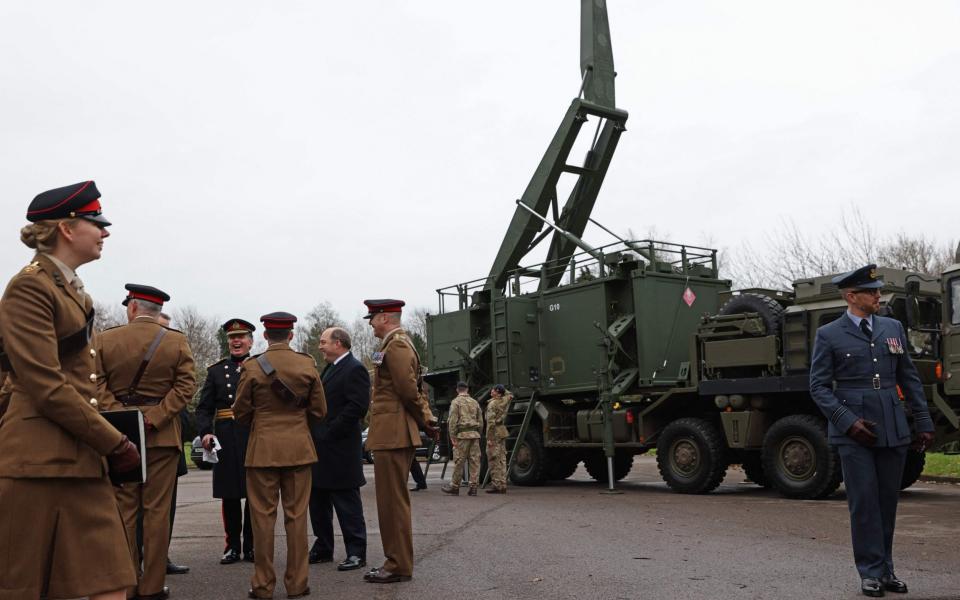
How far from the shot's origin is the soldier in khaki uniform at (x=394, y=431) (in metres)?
6.52

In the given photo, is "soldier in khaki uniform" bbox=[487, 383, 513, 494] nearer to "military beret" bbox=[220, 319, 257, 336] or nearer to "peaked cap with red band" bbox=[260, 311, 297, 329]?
"military beret" bbox=[220, 319, 257, 336]

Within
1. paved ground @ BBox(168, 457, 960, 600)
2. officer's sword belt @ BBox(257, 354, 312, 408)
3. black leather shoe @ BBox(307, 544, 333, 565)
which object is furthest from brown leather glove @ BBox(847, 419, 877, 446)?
black leather shoe @ BBox(307, 544, 333, 565)

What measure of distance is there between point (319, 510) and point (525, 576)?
1811mm

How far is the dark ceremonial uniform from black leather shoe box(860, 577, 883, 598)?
441 centimetres

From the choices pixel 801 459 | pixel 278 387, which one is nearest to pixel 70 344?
pixel 278 387

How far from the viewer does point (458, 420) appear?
15633mm

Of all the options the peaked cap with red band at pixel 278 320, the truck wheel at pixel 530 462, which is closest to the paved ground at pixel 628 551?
the peaked cap with red band at pixel 278 320

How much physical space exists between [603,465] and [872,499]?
12.0 meters

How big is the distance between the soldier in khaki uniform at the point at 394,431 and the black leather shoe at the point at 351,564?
58cm

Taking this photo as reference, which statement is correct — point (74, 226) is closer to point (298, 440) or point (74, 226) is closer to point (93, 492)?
point (93, 492)

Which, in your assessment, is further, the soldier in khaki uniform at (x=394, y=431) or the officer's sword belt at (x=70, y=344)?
the soldier in khaki uniform at (x=394, y=431)

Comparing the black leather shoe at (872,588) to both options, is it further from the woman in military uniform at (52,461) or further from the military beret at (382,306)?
the woman in military uniform at (52,461)

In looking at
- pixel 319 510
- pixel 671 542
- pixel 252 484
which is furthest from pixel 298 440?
pixel 671 542

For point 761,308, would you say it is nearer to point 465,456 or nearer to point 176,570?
point 465,456
